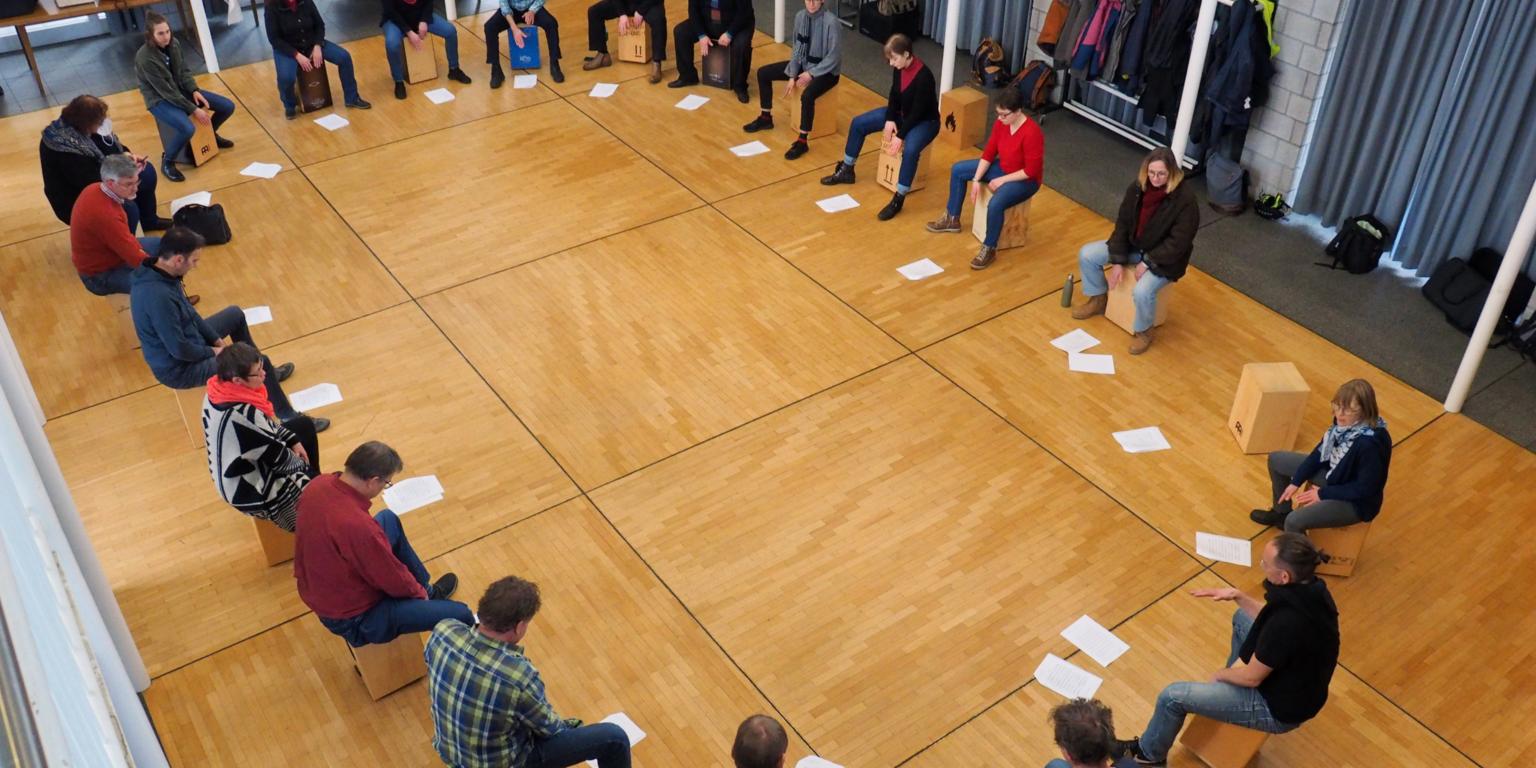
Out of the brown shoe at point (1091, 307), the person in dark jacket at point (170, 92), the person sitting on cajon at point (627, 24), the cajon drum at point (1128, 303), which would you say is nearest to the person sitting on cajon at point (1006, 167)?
the brown shoe at point (1091, 307)

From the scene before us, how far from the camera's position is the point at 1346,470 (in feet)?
18.3

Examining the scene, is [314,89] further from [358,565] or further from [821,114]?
[358,565]

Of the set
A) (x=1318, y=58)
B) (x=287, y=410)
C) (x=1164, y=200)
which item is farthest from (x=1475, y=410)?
(x=287, y=410)

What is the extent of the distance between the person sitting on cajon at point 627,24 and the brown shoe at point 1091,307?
4844 mm

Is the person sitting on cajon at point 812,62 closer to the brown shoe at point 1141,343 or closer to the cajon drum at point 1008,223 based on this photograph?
the cajon drum at point 1008,223

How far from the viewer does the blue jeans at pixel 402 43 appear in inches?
408

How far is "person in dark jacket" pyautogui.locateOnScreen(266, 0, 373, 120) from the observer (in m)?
9.90

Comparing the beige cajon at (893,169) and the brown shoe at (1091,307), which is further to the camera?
the beige cajon at (893,169)

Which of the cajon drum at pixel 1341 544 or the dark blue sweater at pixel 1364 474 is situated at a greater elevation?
the dark blue sweater at pixel 1364 474

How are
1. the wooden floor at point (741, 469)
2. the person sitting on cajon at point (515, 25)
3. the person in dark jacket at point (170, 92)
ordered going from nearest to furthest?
the wooden floor at point (741, 469)
the person in dark jacket at point (170, 92)
the person sitting on cajon at point (515, 25)

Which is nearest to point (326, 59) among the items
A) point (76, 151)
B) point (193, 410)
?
point (76, 151)

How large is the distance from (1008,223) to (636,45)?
14.5 feet

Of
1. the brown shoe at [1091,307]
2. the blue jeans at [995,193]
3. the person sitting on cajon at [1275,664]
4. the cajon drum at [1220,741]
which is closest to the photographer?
the person sitting on cajon at [1275,664]

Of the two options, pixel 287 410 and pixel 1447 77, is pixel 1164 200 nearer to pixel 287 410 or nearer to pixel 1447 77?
pixel 1447 77
